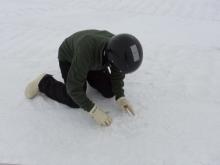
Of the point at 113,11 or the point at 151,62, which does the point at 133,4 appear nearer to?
the point at 113,11

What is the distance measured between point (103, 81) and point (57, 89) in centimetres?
24

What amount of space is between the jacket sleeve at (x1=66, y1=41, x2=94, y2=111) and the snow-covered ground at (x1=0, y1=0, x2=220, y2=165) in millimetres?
202

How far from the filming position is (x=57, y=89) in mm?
1645

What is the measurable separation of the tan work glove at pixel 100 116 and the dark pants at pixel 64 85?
17 centimetres

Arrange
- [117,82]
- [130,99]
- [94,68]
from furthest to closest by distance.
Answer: [130,99], [117,82], [94,68]

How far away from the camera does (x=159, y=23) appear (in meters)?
2.59

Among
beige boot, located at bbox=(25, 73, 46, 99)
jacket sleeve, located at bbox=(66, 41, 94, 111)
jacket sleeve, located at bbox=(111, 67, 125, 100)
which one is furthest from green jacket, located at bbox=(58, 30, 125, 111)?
beige boot, located at bbox=(25, 73, 46, 99)

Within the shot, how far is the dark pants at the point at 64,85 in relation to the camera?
164 cm

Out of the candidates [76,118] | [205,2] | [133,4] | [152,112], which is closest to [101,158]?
[76,118]

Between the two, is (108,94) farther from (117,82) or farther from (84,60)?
(84,60)

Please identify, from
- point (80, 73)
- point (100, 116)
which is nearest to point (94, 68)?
point (80, 73)

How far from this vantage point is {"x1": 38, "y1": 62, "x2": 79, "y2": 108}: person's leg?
162cm

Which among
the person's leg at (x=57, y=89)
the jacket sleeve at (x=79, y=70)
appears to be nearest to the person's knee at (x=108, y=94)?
the person's leg at (x=57, y=89)

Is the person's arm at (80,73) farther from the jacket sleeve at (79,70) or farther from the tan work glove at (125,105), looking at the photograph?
the tan work glove at (125,105)
